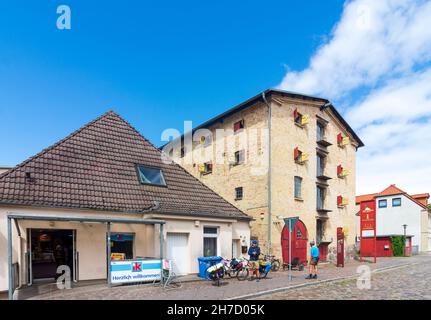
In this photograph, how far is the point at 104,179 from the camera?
13.7 m

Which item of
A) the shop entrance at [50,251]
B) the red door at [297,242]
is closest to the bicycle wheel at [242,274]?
the red door at [297,242]

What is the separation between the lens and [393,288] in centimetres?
1159

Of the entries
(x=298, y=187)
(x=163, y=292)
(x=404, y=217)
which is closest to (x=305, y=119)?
(x=298, y=187)

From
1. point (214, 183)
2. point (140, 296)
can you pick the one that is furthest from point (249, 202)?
point (140, 296)

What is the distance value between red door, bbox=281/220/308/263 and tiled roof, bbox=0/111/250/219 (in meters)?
4.03

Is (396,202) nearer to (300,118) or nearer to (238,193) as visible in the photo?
(300,118)

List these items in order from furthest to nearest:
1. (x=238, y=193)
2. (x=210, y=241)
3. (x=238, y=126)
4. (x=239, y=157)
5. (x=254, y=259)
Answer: (x=238, y=126)
(x=239, y=157)
(x=238, y=193)
(x=210, y=241)
(x=254, y=259)

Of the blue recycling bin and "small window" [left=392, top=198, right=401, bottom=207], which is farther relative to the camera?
"small window" [left=392, top=198, right=401, bottom=207]

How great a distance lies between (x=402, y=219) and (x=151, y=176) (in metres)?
35.2

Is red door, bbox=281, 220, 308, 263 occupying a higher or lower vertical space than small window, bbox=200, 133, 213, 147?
lower

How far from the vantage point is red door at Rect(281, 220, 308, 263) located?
19.2 metres

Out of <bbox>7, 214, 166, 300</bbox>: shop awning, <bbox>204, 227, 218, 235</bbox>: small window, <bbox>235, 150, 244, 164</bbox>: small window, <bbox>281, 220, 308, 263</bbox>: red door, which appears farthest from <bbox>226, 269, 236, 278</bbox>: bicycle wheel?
<bbox>235, 150, 244, 164</bbox>: small window

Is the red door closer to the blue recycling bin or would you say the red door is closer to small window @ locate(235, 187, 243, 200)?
small window @ locate(235, 187, 243, 200)
